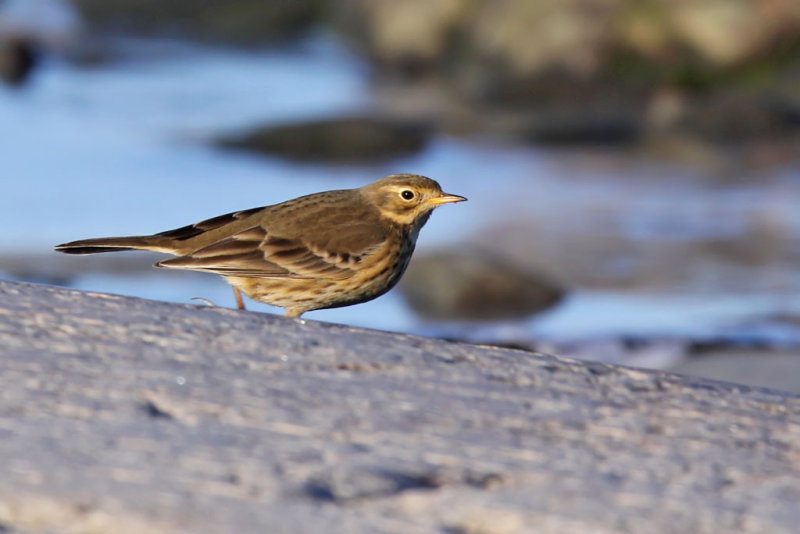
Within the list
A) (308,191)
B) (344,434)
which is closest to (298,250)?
(344,434)

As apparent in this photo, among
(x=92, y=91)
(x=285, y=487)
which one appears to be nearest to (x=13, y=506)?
(x=285, y=487)

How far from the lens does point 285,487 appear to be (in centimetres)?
281

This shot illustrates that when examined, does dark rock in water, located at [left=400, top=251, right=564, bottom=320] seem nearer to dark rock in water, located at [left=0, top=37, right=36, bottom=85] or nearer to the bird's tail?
the bird's tail

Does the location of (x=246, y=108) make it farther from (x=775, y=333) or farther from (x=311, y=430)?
(x=311, y=430)

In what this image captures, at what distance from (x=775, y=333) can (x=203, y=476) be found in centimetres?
774

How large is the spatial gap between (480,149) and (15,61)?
7.44 m

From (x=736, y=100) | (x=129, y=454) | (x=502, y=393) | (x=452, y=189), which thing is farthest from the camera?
(x=736, y=100)

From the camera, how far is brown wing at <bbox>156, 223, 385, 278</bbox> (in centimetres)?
583

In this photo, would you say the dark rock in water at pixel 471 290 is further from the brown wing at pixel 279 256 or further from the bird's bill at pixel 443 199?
the brown wing at pixel 279 256

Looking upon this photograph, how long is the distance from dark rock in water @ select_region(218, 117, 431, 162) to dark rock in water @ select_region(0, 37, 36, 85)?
16.7ft

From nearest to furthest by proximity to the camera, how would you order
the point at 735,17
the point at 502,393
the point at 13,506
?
1. the point at 13,506
2. the point at 502,393
3. the point at 735,17

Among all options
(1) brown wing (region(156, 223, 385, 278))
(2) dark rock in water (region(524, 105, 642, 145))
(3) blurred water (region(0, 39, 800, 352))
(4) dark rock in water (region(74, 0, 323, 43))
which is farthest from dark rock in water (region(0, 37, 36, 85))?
(1) brown wing (region(156, 223, 385, 278))

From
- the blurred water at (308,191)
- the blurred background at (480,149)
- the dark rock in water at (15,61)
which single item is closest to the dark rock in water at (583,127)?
the blurred background at (480,149)

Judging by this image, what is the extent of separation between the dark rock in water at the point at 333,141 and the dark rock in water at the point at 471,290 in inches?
195
